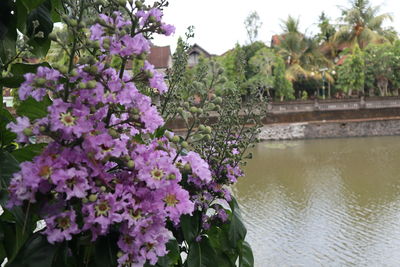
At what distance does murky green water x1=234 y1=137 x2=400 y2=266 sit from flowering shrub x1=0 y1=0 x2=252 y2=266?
14.6ft

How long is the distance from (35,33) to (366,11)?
2938cm

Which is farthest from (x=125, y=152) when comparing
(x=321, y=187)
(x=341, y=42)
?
(x=341, y=42)

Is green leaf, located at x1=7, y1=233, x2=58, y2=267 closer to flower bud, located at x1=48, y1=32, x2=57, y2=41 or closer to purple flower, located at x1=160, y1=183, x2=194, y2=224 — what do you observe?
purple flower, located at x1=160, y1=183, x2=194, y2=224

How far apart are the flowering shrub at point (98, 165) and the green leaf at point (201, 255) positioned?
Result: 1.07 feet

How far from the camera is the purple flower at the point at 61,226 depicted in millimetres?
759

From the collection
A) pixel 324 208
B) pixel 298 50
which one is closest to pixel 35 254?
pixel 324 208

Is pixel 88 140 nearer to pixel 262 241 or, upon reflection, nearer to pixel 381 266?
pixel 381 266

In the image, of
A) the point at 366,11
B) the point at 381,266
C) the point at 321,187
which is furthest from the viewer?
the point at 366,11

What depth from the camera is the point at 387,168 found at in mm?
10836

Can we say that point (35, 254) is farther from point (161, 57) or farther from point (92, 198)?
point (161, 57)

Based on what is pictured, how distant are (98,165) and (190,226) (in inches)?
16.7

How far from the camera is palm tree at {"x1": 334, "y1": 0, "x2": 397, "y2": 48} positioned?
27.5 m

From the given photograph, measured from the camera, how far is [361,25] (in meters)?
27.9

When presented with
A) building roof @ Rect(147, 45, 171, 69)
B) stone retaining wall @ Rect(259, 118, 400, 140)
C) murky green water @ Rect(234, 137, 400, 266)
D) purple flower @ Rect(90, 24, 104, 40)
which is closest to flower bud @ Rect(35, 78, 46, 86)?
purple flower @ Rect(90, 24, 104, 40)
